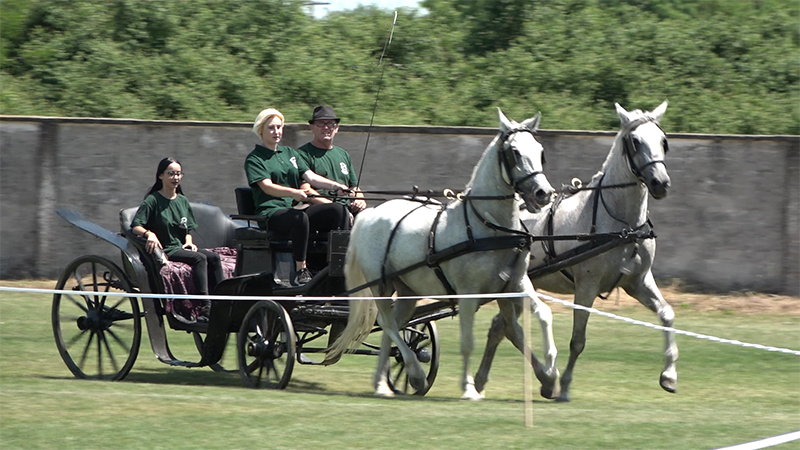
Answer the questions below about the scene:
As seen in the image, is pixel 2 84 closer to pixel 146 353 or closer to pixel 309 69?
pixel 309 69

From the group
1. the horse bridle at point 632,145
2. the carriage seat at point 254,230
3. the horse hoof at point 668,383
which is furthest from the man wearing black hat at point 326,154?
the horse hoof at point 668,383

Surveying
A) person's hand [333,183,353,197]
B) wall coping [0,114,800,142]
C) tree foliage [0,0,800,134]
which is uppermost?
tree foliage [0,0,800,134]

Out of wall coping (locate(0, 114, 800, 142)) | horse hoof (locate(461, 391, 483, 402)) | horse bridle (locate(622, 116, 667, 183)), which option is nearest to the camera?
horse hoof (locate(461, 391, 483, 402))

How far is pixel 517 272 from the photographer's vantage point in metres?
8.49

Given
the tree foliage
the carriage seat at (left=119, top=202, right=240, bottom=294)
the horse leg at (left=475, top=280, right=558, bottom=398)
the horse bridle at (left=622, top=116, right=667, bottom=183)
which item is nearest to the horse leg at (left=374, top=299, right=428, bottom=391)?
the horse leg at (left=475, top=280, right=558, bottom=398)

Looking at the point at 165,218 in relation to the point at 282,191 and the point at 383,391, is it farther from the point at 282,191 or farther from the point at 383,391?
the point at 383,391

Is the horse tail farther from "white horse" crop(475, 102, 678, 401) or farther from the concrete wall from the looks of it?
the concrete wall

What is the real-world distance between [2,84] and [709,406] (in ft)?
48.0

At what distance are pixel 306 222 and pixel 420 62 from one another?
11.8 m

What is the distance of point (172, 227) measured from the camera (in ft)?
32.3

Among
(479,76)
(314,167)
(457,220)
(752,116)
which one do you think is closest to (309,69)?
(479,76)

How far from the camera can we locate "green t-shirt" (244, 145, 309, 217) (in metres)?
9.51

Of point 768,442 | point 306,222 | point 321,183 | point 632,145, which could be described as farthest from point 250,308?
point 768,442

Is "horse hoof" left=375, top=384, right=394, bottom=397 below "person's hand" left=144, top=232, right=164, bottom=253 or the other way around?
below
